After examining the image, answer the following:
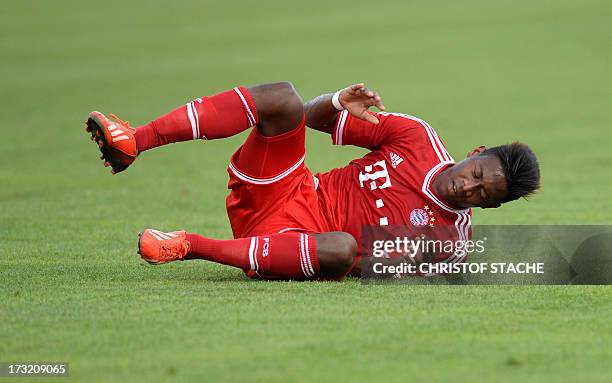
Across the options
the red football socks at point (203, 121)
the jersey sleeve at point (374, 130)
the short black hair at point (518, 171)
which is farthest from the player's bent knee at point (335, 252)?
the short black hair at point (518, 171)

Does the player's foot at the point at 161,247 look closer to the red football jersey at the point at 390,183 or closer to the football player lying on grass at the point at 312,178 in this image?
the football player lying on grass at the point at 312,178

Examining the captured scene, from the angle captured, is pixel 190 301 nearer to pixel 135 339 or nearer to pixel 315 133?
pixel 135 339

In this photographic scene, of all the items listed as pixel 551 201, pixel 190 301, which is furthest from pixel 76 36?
pixel 190 301

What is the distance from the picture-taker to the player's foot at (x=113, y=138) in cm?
639

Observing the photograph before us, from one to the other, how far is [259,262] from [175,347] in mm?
1628

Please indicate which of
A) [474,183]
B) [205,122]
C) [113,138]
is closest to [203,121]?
[205,122]

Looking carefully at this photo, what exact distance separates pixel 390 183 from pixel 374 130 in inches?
17.1

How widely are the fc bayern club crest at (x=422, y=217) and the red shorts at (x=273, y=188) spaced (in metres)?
0.58

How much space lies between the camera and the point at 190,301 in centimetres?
608

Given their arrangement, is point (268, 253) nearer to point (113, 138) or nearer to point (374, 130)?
point (113, 138)

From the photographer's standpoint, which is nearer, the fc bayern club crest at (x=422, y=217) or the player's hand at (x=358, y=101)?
the player's hand at (x=358, y=101)

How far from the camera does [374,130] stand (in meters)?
7.51

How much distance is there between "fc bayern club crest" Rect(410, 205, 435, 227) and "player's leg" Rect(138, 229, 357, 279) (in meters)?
0.62

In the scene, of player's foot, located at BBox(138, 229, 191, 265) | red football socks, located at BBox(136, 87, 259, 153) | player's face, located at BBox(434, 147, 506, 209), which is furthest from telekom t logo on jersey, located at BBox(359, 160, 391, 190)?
player's foot, located at BBox(138, 229, 191, 265)
